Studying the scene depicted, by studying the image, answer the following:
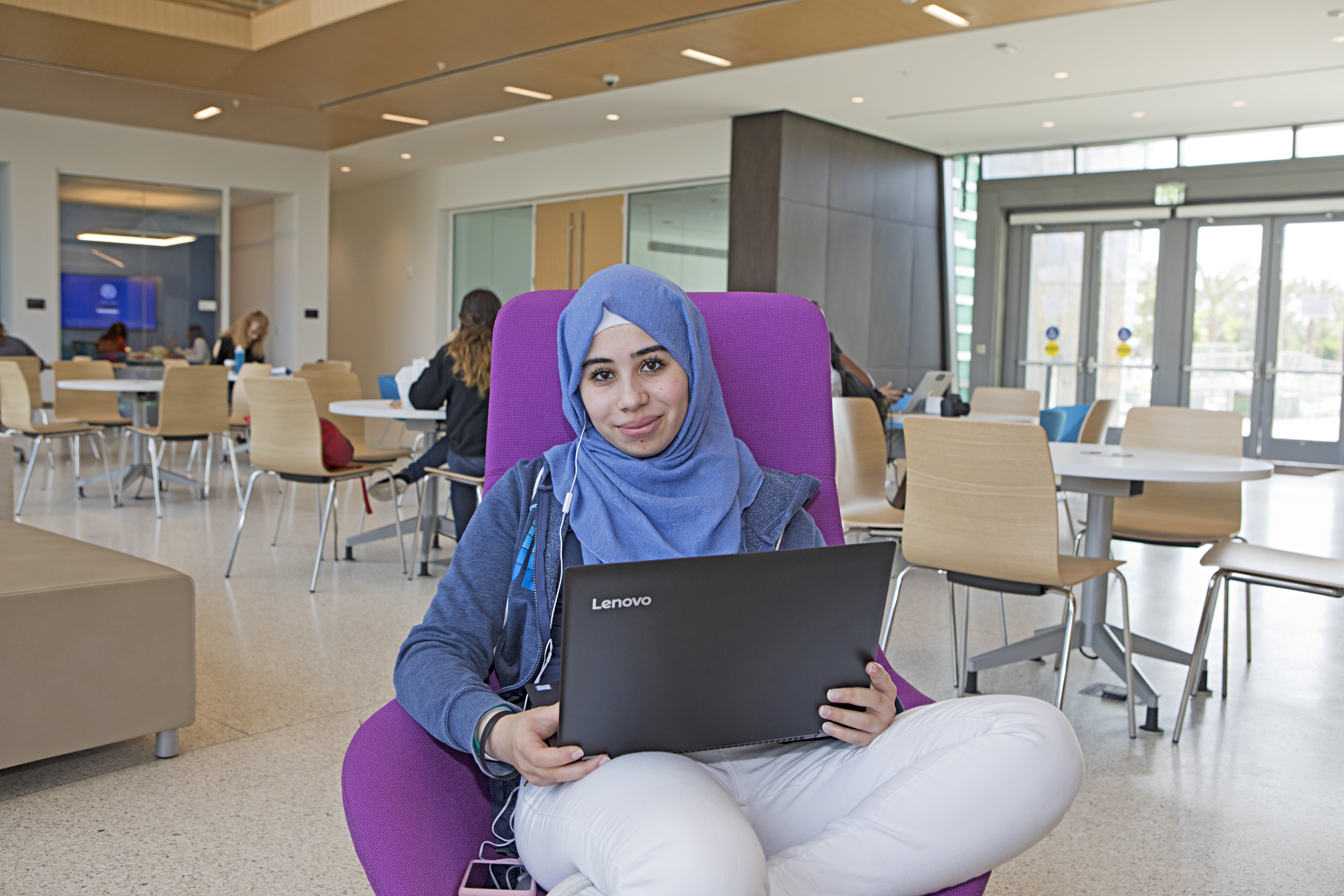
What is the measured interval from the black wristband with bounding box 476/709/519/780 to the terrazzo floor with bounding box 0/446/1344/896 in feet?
3.11

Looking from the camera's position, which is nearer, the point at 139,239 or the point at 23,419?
the point at 23,419

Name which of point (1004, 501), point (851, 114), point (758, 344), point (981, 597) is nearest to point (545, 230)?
point (851, 114)

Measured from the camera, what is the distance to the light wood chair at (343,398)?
5.62 m

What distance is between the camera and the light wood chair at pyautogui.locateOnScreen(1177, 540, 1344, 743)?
262 centimetres

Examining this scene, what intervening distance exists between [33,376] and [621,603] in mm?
7249

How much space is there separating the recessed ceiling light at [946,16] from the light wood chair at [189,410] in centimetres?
489

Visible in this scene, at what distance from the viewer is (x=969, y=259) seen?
11.8 meters

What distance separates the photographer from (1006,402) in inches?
263

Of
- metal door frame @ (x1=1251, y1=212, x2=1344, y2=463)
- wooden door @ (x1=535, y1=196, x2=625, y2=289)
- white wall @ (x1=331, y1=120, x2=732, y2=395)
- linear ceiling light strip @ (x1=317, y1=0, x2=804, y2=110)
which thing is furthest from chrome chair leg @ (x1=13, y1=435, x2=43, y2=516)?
metal door frame @ (x1=1251, y1=212, x2=1344, y2=463)

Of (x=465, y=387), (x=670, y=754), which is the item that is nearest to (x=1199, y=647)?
(x=670, y=754)

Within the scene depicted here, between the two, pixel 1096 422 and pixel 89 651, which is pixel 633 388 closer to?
pixel 89 651

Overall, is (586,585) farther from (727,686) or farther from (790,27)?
(790,27)

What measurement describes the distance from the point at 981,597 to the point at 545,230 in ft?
27.8

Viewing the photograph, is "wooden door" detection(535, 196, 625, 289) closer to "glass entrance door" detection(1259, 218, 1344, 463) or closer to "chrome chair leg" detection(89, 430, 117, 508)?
"chrome chair leg" detection(89, 430, 117, 508)
